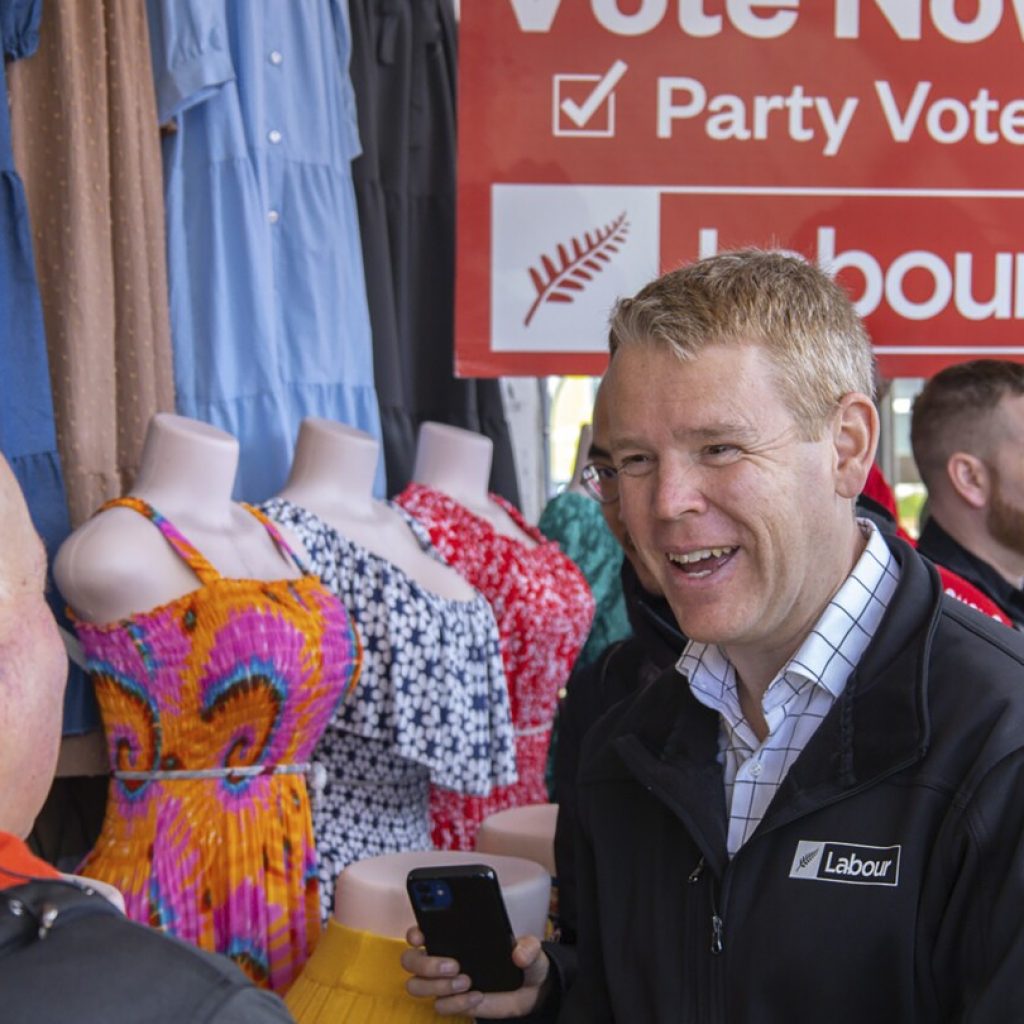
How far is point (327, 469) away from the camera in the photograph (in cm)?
326

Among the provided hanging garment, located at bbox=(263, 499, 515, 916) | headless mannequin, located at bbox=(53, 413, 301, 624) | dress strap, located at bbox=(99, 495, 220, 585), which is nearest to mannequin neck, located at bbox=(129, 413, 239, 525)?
headless mannequin, located at bbox=(53, 413, 301, 624)

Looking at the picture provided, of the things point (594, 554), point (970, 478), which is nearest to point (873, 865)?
point (970, 478)

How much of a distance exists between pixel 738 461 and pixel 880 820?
37cm

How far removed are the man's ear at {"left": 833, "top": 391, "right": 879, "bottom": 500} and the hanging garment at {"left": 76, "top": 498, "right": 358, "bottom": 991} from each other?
1415mm

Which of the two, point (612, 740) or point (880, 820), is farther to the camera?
point (612, 740)

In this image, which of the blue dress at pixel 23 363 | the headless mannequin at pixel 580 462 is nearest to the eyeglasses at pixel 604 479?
the blue dress at pixel 23 363

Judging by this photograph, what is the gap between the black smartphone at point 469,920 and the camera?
6.07ft

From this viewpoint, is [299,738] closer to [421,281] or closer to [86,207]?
[86,207]

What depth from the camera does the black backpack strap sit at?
88 cm

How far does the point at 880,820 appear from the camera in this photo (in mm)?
1363

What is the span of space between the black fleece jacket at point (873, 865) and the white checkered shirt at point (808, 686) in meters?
0.03

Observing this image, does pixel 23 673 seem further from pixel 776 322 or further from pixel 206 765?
pixel 206 765

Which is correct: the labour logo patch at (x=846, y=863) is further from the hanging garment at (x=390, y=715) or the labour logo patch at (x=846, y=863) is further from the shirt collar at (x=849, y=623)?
the hanging garment at (x=390, y=715)

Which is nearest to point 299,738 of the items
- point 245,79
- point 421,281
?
point 245,79
